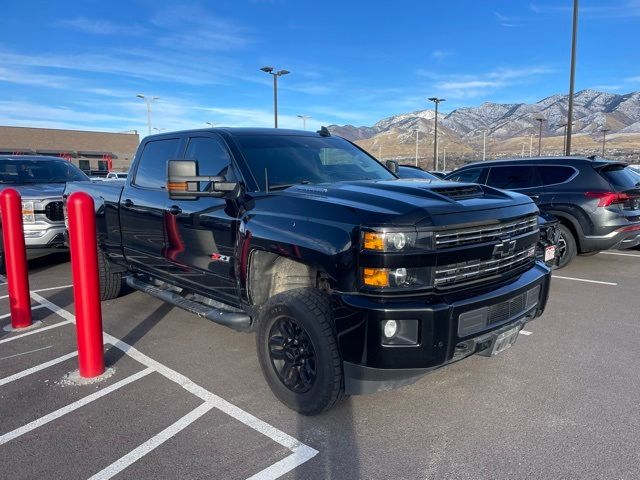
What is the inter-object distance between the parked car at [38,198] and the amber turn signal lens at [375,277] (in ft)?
20.6

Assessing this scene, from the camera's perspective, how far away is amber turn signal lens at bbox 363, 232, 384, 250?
2.89 m

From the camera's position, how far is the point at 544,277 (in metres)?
3.75

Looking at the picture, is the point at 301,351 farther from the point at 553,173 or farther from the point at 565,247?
the point at 553,173

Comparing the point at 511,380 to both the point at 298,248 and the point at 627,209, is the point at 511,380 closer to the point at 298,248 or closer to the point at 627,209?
the point at 298,248

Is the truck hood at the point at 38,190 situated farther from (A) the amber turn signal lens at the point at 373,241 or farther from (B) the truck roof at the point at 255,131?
(A) the amber turn signal lens at the point at 373,241

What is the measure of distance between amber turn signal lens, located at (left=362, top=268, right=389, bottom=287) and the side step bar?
123 centimetres

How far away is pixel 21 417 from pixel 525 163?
25.9 ft

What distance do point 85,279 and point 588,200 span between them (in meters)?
6.95

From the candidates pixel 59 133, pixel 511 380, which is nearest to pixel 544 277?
pixel 511 380

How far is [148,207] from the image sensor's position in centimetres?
493

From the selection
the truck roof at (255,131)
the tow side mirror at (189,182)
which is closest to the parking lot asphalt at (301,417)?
the tow side mirror at (189,182)

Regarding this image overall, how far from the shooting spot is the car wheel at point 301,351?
3.07 m

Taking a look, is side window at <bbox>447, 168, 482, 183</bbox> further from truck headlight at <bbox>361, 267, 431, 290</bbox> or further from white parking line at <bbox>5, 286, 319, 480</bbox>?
white parking line at <bbox>5, 286, 319, 480</bbox>

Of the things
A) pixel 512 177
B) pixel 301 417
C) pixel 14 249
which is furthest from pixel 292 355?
pixel 512 177
